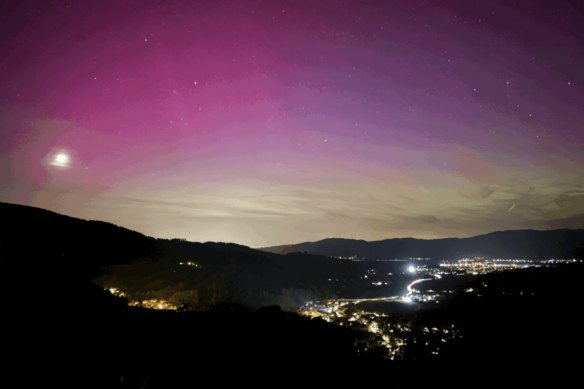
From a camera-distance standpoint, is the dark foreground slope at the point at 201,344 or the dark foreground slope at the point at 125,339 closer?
the dark foreground slope at the point at 125,339

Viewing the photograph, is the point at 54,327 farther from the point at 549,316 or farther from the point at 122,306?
the point at 549,316

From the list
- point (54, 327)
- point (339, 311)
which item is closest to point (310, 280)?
point (339, 311)

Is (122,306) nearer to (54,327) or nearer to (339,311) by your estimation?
(54,327)

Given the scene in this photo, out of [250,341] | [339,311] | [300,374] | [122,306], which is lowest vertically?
[339,311]

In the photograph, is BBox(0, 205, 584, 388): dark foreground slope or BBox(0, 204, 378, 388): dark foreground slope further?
BBox(0, 205, 584, 388): dark foreground slope

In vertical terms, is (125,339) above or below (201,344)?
above

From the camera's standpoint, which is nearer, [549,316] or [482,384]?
[482,384]

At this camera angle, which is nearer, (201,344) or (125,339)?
(125,339)

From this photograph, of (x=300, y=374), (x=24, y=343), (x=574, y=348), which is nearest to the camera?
(x=24, y=343)

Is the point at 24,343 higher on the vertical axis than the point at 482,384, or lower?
higher

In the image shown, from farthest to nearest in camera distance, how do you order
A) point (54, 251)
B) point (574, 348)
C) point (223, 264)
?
point (223, 264), point (54, 251), point (574, 348)
